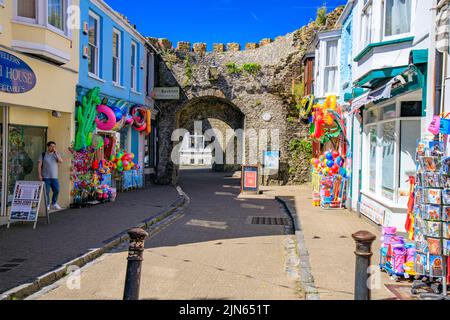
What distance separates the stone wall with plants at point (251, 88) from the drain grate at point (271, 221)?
954 cm

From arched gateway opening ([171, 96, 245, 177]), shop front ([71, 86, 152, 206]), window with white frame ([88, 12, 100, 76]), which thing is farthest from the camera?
arched gateway opening ([171, 96, 245, 177])

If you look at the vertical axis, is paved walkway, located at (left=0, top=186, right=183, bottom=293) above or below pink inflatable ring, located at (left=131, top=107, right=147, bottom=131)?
below

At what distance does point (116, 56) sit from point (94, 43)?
2098mm

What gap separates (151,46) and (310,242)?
47.6 ft

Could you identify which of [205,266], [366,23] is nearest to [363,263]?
[205,266]

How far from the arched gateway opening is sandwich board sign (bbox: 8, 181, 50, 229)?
1281 cm

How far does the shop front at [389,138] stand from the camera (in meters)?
8.36

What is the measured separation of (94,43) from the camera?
14.8 meters

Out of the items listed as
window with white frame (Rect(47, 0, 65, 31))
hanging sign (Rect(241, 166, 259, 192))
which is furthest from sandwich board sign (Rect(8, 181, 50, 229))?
hanging sign (Rect(241, 166, 259, 192))

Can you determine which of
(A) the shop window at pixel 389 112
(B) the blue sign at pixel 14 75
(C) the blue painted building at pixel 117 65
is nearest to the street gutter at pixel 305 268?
(A) the shop window at pixel 389 112

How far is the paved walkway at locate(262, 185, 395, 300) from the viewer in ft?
19.4

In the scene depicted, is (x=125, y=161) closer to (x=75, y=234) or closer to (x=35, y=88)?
(x=35, y=88)

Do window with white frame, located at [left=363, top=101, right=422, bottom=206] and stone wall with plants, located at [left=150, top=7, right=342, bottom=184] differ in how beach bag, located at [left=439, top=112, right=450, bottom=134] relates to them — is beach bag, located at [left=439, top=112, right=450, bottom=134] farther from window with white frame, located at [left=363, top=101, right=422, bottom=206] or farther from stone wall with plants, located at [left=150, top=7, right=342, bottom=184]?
stone wall with plants, located at [left=150, top=7, right=342, bottom=184]
